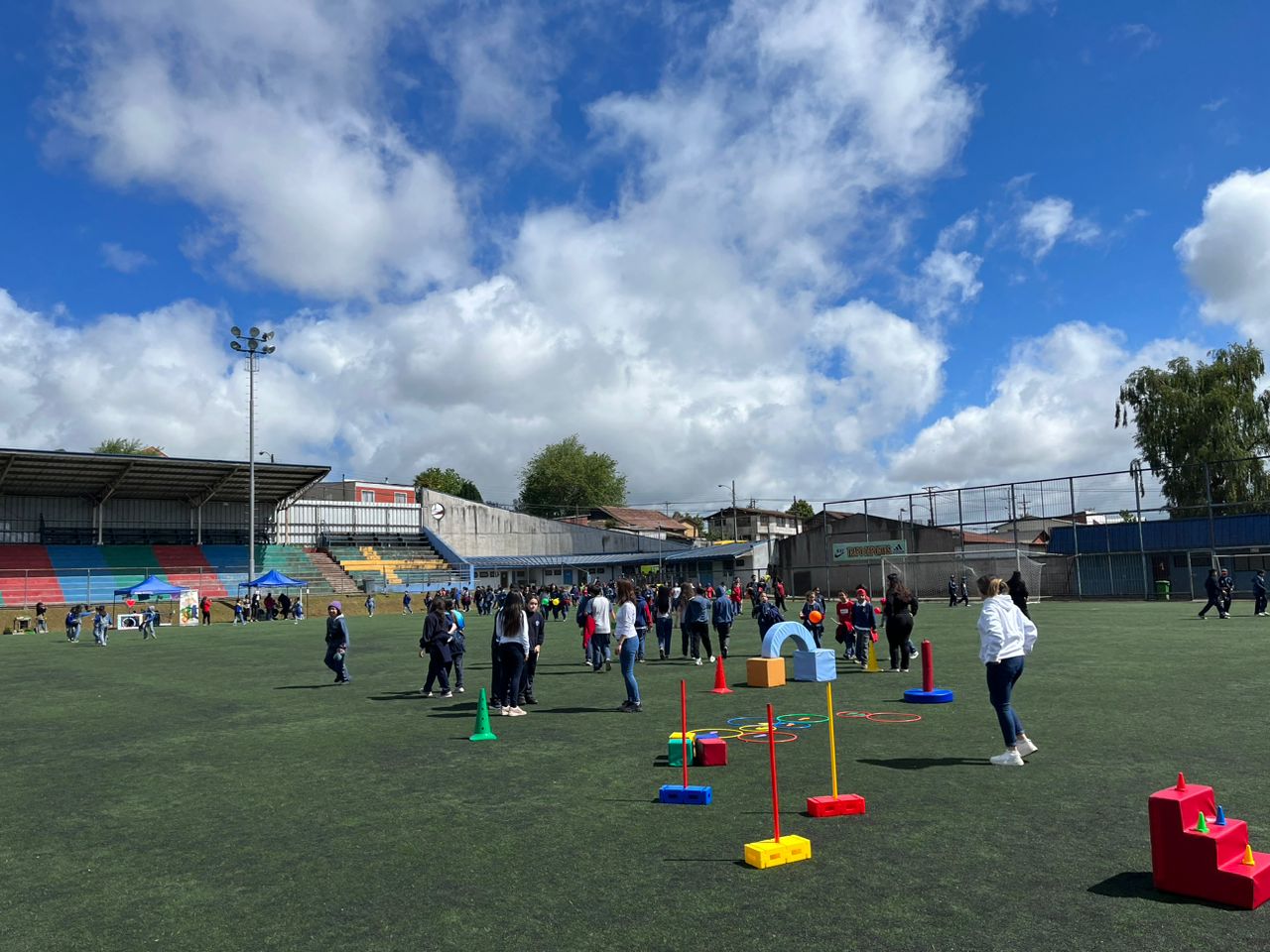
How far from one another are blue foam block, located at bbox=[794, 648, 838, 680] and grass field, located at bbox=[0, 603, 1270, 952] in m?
1.25

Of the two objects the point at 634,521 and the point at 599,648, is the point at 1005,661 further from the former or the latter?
the point at 634,521

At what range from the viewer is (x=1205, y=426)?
48625mm

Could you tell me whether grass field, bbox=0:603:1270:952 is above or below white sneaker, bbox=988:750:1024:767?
below

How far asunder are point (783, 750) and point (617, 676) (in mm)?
8194

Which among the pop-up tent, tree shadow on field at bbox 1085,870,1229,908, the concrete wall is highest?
the concrete wall

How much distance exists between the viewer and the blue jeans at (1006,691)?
866 cm

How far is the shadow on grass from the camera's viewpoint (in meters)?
8.71

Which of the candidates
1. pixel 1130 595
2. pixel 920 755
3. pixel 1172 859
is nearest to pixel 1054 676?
pixel 920 755

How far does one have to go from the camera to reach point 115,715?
45.6 ft

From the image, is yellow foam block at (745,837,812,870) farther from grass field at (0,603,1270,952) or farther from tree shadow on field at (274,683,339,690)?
tree shadow on field at (274,683,339,690)

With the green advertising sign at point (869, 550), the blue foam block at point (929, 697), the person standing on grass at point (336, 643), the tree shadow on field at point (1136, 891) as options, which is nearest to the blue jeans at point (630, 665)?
the blue foam block at point (929, 697)

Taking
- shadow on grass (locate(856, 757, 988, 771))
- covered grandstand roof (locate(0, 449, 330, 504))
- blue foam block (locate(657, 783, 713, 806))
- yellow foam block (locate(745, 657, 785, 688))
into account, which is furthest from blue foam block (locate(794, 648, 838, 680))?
covered grandstand roof (locate(0, 449, 330, 504))

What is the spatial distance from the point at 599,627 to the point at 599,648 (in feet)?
7.09

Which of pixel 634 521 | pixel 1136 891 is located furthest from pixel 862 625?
pixel 634 521
